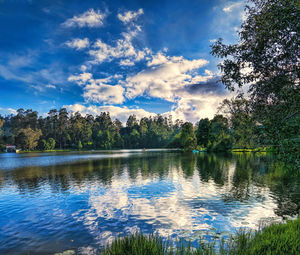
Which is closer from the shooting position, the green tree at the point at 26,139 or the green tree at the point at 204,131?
the green tree at the point at 204,131

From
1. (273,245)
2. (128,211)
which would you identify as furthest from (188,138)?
(273,245)

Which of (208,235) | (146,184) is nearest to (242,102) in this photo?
(208,235)

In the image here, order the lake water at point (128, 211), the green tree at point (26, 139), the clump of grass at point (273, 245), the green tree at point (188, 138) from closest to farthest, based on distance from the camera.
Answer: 1. the clump of grass at point (273, 245)
2. the lake water at point (128, 211)
3. the green tree at point (188, 138)
4. the green tree at point (26, 139)

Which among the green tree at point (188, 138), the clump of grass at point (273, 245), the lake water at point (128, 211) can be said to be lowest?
the lake water at point (128, 211)

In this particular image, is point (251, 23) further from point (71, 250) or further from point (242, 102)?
point (71, 250)

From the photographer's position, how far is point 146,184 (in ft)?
84.0

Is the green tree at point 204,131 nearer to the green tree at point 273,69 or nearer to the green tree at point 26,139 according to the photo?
the green tree at point 273,69

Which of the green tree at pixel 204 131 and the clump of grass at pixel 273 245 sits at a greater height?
the green tree at pixel 204 131

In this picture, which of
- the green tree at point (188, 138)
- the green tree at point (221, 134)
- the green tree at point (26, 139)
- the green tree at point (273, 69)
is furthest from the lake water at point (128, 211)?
the green tree at point (26, 139)

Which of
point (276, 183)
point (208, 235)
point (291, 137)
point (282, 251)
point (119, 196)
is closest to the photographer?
point (282, 251)

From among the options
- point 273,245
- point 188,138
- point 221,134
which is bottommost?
point 273,245

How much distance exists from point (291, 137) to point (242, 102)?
530cm

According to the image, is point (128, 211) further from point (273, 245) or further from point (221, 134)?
point (221, 134)

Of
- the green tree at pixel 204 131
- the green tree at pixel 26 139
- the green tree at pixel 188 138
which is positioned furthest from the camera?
the green tree at pixel 26 139
